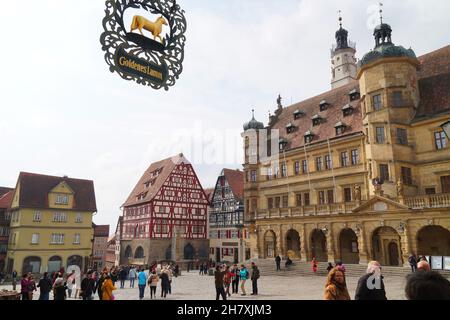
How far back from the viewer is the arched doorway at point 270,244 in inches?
1555

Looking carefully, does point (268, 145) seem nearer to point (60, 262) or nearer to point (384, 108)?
point (384, 108)

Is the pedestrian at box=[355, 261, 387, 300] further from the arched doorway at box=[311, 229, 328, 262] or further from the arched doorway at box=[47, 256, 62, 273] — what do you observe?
the arched doorway at box=[47, 256, 62, 273]

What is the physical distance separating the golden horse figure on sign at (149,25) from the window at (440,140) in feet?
98.0

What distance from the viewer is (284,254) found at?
1452 inches

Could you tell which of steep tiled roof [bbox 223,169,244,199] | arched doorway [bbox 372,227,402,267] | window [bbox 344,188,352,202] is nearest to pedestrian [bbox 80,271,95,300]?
arched doorway [bbox 372,227,402,267]

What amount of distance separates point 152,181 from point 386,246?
1575 inches

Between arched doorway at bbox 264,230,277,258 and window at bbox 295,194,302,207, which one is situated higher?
window at bbox 295,194,302,207

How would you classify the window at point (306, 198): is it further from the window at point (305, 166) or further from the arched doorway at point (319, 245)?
the arched doorway at point (319, 245)

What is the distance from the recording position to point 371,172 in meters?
30.2

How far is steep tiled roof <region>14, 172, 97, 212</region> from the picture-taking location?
1734 inches

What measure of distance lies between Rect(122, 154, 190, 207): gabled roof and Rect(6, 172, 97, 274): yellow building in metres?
9.71

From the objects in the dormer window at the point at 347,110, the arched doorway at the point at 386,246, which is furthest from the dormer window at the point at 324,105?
the arched doorway at the point at 386,246
